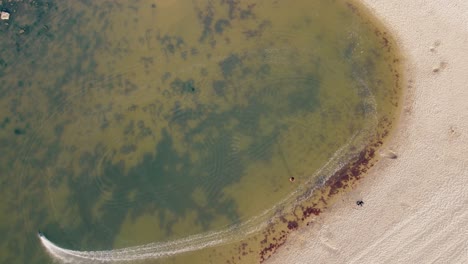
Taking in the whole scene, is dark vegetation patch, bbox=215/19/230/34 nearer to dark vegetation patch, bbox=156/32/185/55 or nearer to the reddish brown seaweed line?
dark vegetation patch, bbox=156/32/185/55

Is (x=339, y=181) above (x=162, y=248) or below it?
above

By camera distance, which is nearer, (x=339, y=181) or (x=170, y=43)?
(x=339, y=181)

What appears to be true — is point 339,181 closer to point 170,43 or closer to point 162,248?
point 162,248

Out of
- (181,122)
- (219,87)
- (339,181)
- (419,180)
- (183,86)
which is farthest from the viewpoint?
(183,86)

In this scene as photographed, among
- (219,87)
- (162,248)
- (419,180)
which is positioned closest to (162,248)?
(162,248)

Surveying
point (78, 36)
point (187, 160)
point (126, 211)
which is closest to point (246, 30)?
point (187, 160)

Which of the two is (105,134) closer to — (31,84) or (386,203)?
(31,84)

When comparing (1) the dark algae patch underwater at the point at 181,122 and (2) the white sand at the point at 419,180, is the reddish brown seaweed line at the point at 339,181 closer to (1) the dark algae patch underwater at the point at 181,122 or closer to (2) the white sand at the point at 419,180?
(1) the dark algae patch underwater at the point at 181,122

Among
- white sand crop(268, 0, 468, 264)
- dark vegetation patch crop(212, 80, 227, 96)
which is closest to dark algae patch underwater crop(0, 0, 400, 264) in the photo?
dark vegetation patch crop(212, 80, 227, 96)
